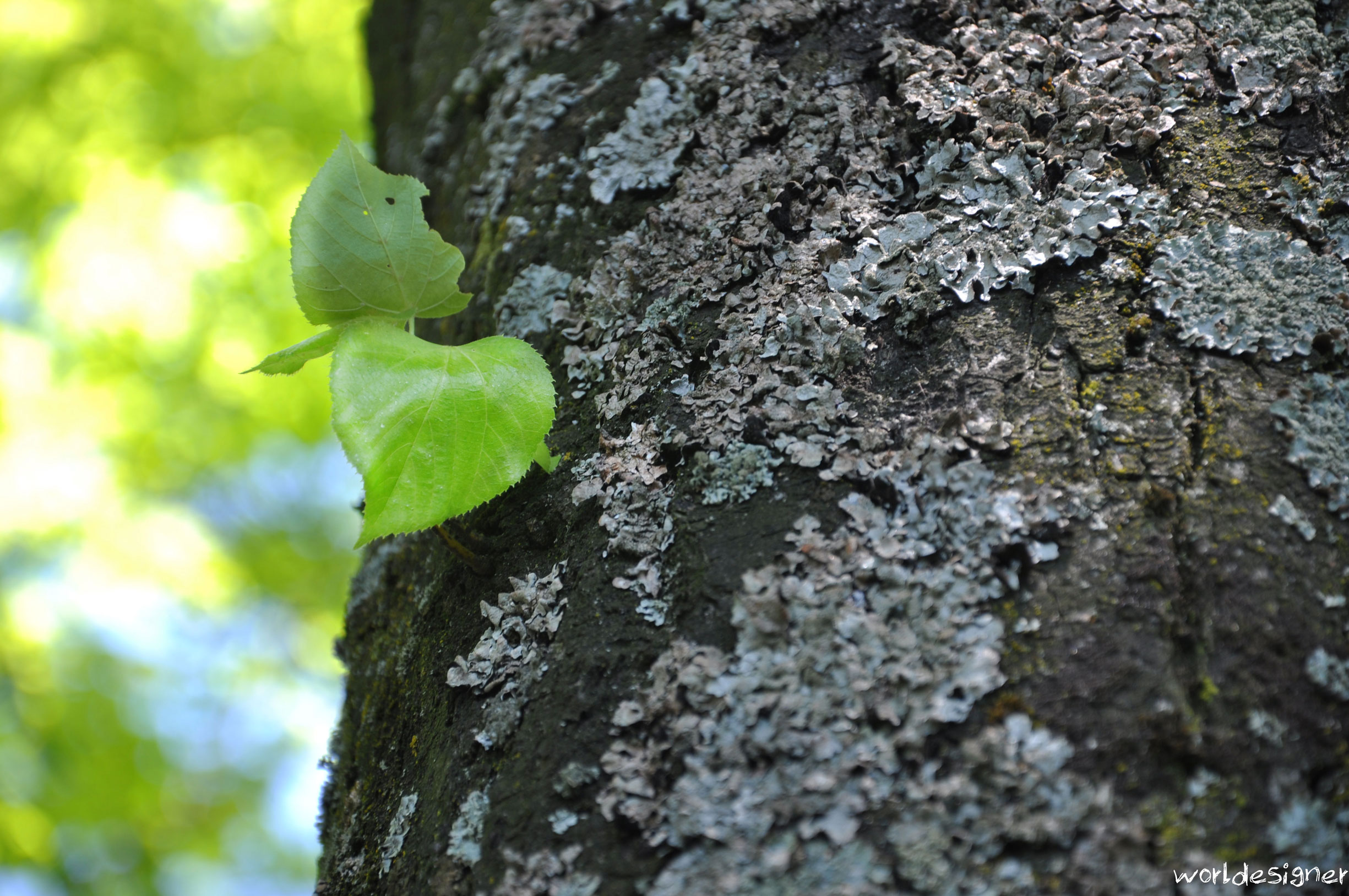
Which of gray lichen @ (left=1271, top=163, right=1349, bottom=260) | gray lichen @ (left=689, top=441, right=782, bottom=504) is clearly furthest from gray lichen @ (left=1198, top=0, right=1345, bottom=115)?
gray lichen @ (left=689, top=441, right=782, bottom=504)

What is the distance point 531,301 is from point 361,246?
11.1 inches

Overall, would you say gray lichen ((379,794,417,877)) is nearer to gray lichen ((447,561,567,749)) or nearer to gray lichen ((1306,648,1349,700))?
gray lichen ((447,561,567,749))

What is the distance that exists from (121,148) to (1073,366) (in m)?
5.94

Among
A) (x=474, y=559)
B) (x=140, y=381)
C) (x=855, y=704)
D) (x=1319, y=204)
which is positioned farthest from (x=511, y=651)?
(x=140, y=381)

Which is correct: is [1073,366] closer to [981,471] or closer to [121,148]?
[981,471]

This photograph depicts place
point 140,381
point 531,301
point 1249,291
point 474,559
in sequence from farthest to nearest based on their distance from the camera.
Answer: point 140,381, point 531,301, point 474,559, point 1249,291

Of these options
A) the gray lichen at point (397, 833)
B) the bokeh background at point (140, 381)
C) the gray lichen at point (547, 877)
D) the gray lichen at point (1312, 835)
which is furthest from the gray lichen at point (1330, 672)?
the bokeh background at point (140, 381)

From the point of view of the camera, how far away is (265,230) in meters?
5.05

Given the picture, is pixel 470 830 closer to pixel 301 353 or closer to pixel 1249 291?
pixel 301 353

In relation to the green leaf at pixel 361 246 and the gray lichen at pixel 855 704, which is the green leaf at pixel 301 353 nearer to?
the green leaf at pixel 361 246

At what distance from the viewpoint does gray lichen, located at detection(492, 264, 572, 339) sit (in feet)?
4.23

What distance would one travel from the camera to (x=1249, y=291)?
99cm

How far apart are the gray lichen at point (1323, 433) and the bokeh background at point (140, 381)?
5063 millimetres

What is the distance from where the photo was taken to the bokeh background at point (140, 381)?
16.5ft
